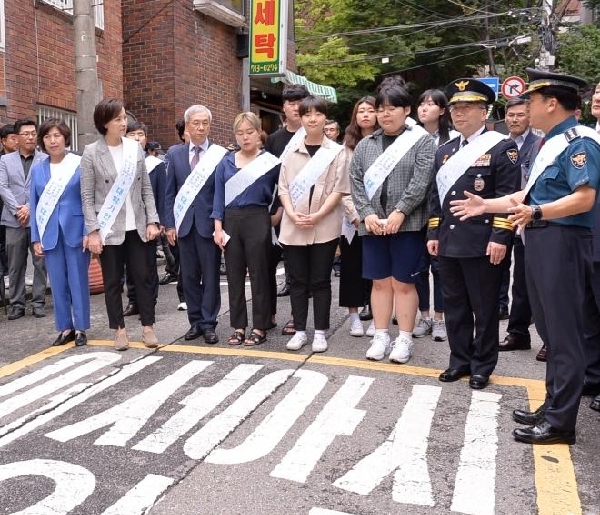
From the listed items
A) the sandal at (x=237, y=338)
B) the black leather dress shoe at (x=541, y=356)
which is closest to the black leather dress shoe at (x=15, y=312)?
the sandal at (x=237, y=338)

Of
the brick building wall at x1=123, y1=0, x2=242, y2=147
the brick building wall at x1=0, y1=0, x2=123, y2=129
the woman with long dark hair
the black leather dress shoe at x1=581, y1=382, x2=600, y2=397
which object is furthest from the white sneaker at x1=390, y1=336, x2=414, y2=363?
the brick building wall at x1=123, y1=0, x2=242, y2=147

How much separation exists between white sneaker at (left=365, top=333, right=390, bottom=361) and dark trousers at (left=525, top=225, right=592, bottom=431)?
1.53 m

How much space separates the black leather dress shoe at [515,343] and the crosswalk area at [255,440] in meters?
0.99

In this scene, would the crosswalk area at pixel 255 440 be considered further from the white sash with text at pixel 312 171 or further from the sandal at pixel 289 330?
the white sash with text at pixel 312 171

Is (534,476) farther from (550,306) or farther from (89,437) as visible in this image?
(89,437)

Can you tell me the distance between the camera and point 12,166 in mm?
6566

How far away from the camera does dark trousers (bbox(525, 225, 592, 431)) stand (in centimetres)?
330

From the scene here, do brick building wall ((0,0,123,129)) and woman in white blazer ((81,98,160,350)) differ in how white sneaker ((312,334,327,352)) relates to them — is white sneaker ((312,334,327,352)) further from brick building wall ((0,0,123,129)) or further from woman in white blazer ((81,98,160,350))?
brick building wall ((0,0,123,129))

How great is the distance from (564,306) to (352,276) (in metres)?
2.37

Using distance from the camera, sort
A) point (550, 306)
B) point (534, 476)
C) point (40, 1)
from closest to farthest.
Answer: point (534, 476) → point (550, 306) → point (40, 1)

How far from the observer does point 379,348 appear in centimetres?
475

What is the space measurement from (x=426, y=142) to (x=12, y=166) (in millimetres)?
4312

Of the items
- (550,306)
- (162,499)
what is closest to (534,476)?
(550,306)

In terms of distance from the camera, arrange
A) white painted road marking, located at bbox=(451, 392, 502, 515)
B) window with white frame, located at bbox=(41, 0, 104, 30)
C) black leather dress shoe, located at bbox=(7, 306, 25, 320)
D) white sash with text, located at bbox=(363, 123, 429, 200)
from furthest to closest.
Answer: window with white frame, located at bbox=(41, 0, 104, 30) < black leather dress shoe, located at bbox=(7, 306, 25, 320) < white sash with text, located at bbox=(363, 123, 429, 200) < white painted road marking, located at bbox=(451, 392, 502, 515)
